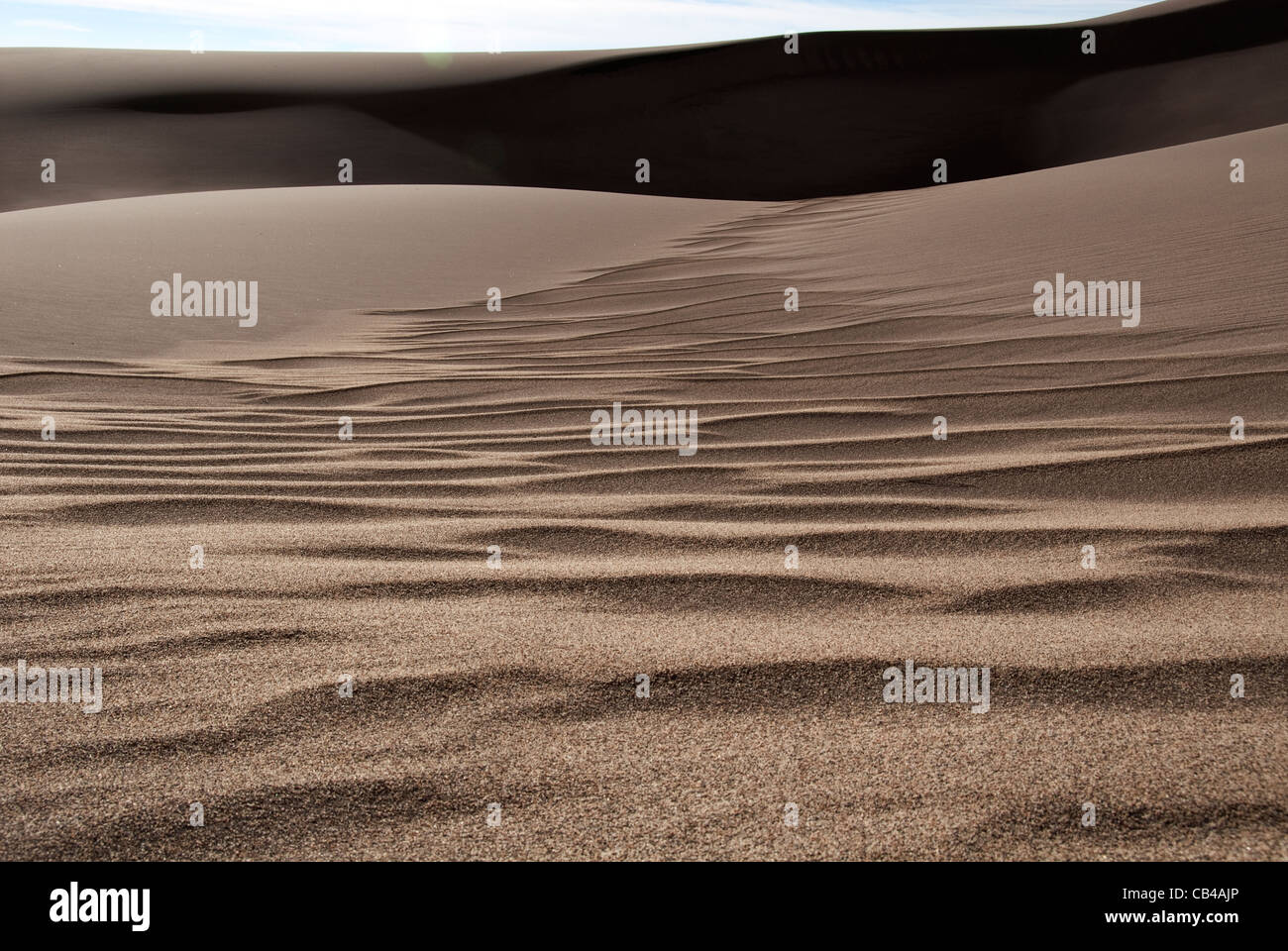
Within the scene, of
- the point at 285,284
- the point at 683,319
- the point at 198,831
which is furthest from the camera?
the point at 285,284

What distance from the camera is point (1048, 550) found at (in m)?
2.26

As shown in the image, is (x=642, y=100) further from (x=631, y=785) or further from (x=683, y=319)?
(x=631, y=785)

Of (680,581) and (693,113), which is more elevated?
(693,113)

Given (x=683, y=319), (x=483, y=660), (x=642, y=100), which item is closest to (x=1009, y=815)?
(x=483, y=660)

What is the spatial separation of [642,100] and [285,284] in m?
17.9

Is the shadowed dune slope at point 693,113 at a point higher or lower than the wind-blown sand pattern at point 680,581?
higher

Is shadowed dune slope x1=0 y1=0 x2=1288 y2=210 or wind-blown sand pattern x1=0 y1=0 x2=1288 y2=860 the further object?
shadowed dune slope x1=0 y1=0 x2=1288 y2=210

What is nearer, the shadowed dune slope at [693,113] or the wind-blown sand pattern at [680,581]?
the wind-blown sand pattern at [680,581]

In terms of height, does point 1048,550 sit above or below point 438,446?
below

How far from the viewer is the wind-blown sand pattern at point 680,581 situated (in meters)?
1.37

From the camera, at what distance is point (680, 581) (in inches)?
85.0

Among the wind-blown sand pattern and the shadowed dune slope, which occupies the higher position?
the shadowed dune slope

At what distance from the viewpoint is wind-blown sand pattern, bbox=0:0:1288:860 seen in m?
1.37

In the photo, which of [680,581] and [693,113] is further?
[693,113]
